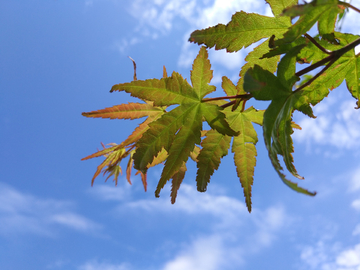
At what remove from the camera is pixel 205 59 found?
4.42 feet

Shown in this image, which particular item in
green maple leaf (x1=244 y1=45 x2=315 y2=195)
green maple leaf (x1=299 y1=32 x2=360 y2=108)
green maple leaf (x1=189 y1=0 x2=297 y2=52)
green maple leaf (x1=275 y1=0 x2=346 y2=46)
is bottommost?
green maple leaf (x1=244 y1=45 x2=315 y2=195)

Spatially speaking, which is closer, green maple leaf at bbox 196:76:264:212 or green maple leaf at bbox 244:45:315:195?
green maple leaf at bbox 244:45:315:195

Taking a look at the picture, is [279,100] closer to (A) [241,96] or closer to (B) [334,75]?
(A) [241,96]

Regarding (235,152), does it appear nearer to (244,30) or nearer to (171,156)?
(171,156)

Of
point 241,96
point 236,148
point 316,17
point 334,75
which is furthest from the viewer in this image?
point 236,148

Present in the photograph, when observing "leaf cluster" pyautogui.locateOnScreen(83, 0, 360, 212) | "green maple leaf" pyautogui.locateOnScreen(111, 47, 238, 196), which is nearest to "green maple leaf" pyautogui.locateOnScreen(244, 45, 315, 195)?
"leaf cluster" pyautogui.locateOnScreen(83, 0, 360, 212)

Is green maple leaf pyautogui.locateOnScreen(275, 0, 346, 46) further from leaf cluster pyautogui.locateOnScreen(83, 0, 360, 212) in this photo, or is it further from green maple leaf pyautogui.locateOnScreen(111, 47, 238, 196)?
green maple leaf pyautogui.locateOnScreen(111, 47, 238, 196)

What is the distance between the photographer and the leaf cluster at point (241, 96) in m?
1.09

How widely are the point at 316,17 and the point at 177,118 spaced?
73 cm

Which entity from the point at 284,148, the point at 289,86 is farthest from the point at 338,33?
the point at 284,148

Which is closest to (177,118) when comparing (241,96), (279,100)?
(241,96)

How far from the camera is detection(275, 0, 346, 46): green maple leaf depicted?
0.88 metres

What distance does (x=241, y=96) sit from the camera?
1.19 meters

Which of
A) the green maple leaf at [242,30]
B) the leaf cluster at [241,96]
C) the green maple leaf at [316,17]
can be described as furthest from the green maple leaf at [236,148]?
the green maple leaf at [316,17]
